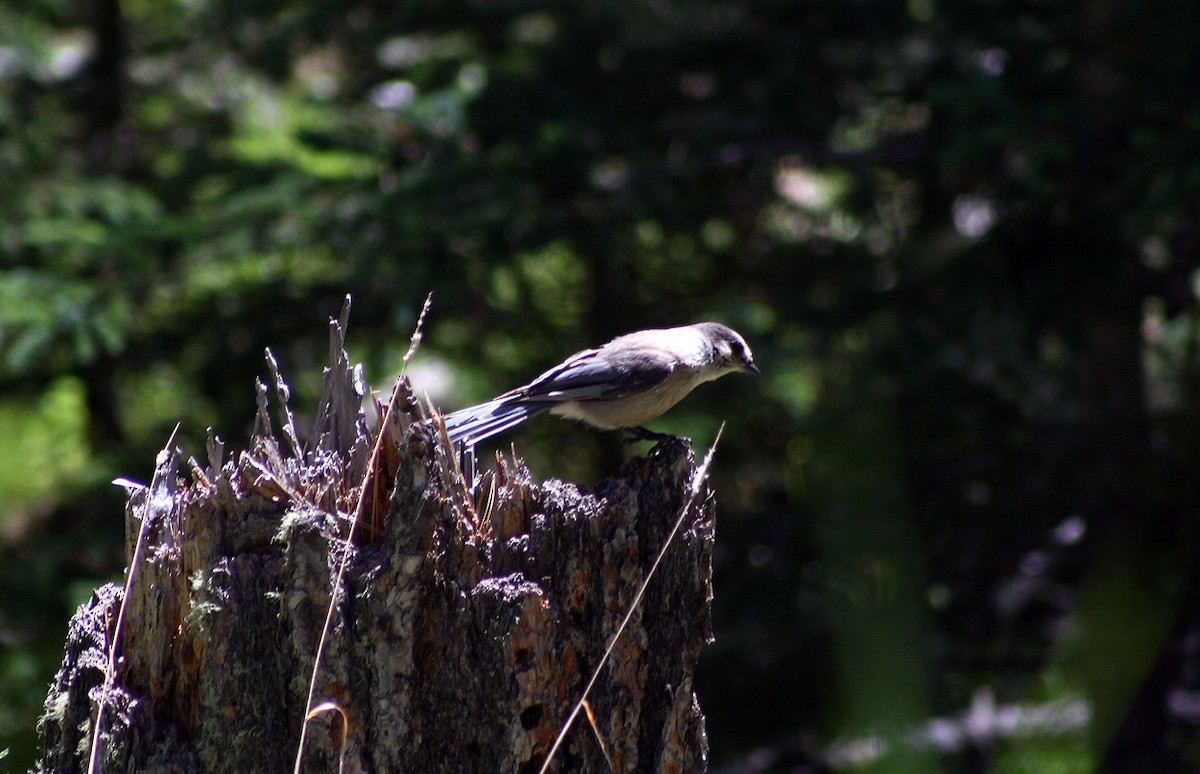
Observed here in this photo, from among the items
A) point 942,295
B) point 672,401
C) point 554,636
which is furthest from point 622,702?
point 942,295

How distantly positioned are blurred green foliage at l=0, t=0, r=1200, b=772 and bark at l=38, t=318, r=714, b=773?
290cm

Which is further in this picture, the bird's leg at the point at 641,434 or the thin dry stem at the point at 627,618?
the bird's leg at the point at 641,434

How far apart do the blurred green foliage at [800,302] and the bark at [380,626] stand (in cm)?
290

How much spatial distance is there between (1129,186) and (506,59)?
143 inches

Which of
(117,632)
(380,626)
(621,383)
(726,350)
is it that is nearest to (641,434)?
(621,383)

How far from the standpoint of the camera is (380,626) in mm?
2539

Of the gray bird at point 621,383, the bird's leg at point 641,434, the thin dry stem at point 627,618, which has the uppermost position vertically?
the gray bird at point 621,383

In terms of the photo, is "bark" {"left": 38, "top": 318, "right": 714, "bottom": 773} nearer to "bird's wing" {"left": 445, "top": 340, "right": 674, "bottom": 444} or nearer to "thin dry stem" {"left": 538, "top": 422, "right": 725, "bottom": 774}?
"thin dry stem" {"left": 538, "top": 422, "right": 725, "bottom": 774}

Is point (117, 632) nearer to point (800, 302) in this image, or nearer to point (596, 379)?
point (596, 379)

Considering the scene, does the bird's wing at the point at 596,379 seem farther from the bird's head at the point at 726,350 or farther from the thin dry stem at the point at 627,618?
the thin dry stem at the point at 627,618

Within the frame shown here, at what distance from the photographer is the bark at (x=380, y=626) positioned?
2521 mm

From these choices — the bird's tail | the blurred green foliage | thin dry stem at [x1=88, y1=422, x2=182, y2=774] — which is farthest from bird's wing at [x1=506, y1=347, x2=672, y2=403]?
thin dry stem at [x1=88, y1=422, x2=182, y2=774]

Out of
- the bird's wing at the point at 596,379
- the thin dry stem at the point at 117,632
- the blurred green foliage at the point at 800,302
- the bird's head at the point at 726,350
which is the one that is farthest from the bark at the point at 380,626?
the blurred green foliage at the point at 800,302

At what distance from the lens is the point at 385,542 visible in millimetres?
2598
